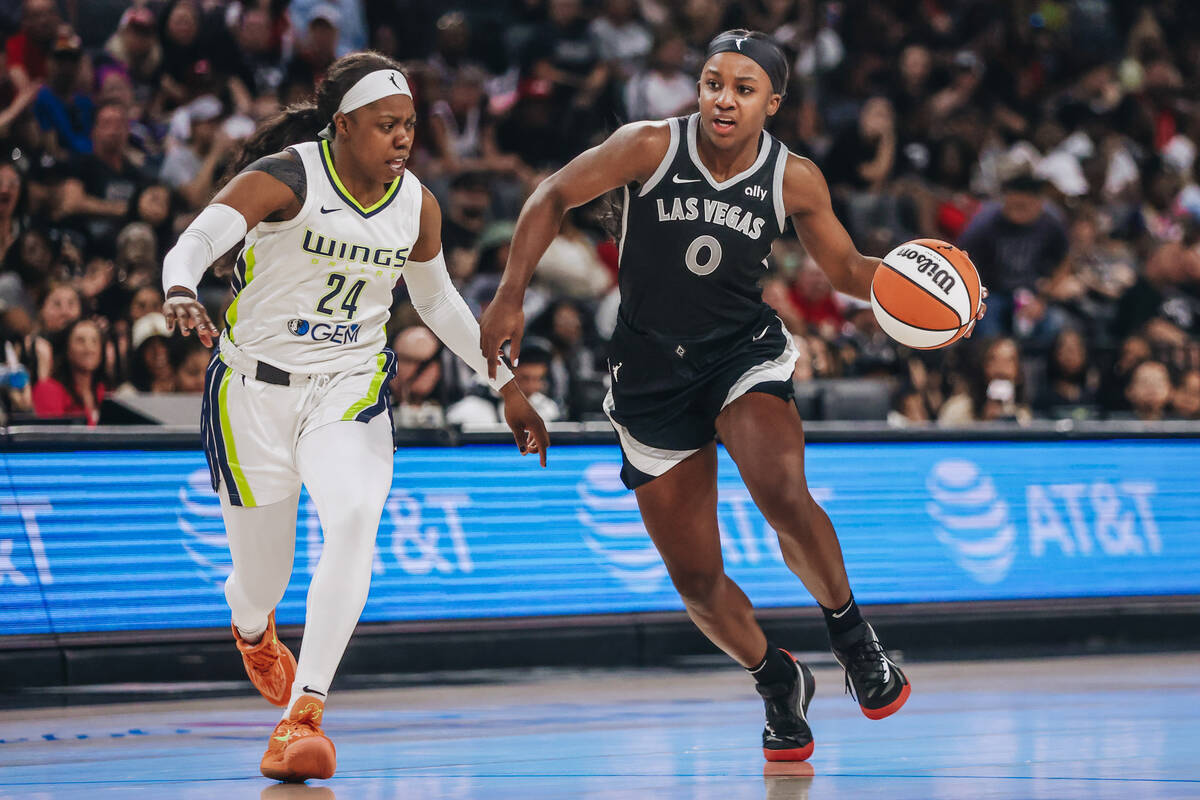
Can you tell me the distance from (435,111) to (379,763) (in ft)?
26.4

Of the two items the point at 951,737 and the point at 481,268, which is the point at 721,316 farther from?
the point at 481,268

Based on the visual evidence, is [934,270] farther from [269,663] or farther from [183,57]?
[183,57]

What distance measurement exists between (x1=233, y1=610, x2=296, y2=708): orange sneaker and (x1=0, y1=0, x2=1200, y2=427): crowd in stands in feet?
7.82

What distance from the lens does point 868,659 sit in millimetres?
5312

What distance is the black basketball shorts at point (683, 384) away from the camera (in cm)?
550

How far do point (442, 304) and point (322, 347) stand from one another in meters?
0.52

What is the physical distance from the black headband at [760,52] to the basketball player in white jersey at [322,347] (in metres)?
1.02

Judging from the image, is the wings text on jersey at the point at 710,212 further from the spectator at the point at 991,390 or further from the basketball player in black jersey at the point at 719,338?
the spectator at the point at 991,390

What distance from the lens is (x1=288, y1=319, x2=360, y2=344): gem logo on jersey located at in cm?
→ 536

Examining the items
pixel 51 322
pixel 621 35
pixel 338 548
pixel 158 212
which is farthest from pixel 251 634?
pixel 621 35

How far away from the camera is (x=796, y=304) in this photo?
12508 millimetres

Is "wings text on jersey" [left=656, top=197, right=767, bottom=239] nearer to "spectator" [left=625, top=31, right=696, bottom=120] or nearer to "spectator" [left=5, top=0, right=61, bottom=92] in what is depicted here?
"spectator" [left=5, top=0, right=61, bottom=92]

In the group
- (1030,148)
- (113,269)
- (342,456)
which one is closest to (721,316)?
(342,456)

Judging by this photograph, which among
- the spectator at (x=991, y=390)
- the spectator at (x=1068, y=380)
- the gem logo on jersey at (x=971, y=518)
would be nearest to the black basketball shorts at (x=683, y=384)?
the gem logo on jersey at (x=971, y=518)
